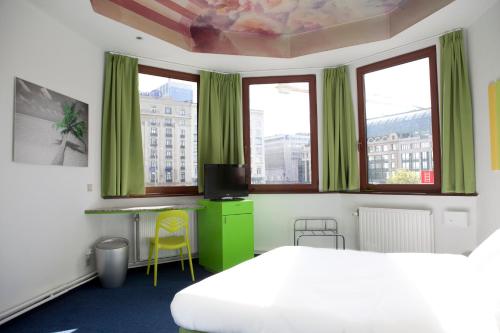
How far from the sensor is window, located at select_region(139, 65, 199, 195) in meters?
3.74

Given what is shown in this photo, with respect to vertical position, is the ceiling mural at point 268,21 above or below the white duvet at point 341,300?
above

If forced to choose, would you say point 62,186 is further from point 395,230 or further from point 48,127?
point 395,230

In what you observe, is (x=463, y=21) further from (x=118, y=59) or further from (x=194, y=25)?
(x=118, y=59)

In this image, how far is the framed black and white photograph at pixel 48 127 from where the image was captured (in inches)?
93.3

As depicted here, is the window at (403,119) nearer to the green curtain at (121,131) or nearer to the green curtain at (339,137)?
the green curtain at (339,137)

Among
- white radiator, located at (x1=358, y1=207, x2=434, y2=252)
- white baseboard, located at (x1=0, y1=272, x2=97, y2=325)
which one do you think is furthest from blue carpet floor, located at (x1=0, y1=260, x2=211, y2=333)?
white radiator, located at (x1=358, y1=207, x2=434, y2=252)

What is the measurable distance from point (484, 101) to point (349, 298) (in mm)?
2637

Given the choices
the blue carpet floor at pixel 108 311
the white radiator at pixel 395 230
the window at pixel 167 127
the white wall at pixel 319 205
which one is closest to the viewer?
the blue carpet floor at pixel 108 311

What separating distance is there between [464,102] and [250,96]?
8.33 feet

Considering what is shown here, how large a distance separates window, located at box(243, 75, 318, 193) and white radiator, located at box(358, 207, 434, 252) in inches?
35.5

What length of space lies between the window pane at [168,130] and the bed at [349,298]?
7.99 feet

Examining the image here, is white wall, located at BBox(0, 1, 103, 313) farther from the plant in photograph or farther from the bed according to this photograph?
the bed

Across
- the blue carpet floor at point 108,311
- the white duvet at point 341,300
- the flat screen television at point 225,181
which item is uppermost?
the flat screen television at point 225,181

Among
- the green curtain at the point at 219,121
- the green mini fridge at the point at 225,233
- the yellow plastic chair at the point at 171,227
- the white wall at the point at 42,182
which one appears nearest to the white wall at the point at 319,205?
the green curtain at the point at 219,121
